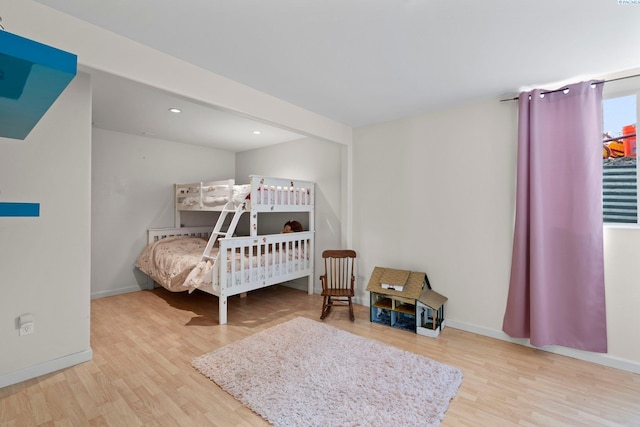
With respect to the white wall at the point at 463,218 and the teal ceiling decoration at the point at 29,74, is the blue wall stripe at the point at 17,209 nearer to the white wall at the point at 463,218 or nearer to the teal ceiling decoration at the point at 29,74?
the teal ceiling decoration at the point at 29,74

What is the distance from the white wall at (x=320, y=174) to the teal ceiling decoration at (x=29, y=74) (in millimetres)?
3254

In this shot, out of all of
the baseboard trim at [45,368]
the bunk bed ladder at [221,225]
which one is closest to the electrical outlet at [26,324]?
the baseboard trim at [45,368]

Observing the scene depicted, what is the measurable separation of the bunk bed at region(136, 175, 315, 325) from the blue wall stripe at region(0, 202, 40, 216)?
2.07 m

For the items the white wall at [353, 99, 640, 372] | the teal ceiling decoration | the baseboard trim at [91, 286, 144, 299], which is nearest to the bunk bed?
the baseboard trim at [91, 286, 144, 299]

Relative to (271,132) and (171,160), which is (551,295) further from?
(171,160)

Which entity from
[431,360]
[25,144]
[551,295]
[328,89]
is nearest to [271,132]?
[328,89]

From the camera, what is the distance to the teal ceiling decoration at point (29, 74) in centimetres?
58

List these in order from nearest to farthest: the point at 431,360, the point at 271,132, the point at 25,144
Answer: the point at 25,144
the point at 431,360
the point at 271,132

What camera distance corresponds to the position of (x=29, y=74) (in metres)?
0.65

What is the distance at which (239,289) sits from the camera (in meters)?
3.22

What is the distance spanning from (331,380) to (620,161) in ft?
9.38

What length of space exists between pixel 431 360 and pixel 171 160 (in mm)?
4581

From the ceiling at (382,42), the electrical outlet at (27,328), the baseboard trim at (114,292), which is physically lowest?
the baseboard trim at (114,292)

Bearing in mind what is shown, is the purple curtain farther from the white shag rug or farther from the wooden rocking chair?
the wooden rocking chair
